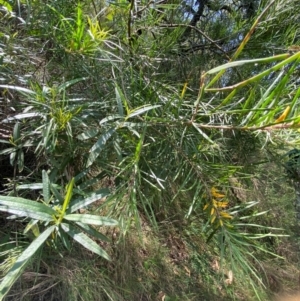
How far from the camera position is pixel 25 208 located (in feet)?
2.37

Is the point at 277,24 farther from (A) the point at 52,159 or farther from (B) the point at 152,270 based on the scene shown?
(B) the point at 152,270

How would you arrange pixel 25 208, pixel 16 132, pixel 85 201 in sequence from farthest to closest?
pixel 16 132 → pixel 85 201 → pixel 25 208

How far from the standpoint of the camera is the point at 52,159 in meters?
1.04

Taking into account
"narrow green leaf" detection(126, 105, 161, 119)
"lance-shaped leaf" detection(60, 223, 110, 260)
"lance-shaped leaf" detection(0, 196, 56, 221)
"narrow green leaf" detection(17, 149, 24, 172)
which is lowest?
"narrow green leaf" detection(17, 149, 24, 172)

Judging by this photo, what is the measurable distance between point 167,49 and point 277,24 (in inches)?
16.5

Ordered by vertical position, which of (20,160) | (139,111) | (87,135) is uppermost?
(139,111)

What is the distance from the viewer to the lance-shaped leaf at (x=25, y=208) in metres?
0.71

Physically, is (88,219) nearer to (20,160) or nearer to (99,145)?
(99,145)

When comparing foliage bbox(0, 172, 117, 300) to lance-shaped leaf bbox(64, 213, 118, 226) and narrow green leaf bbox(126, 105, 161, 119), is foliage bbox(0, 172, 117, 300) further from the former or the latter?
narrow green leaf bbox(126, 105, 161, 119)

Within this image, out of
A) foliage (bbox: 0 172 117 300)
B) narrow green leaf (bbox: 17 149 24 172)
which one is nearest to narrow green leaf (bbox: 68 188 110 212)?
foliage (bbox: 0 172 117 300)

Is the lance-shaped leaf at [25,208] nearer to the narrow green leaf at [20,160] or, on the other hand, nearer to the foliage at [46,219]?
the foliage at [46,219]

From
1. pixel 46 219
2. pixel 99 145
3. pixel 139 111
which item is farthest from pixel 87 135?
pixel 46 219

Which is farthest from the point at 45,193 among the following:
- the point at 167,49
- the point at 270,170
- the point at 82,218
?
the point at 270,170

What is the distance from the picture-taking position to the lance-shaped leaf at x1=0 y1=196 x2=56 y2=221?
28.1 inches
